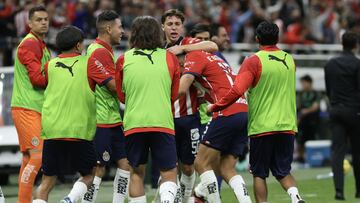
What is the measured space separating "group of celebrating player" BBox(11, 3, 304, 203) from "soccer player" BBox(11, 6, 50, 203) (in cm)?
1

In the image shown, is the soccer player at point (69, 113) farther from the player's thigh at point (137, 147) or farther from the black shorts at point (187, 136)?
the black shorts at point (187, 136)

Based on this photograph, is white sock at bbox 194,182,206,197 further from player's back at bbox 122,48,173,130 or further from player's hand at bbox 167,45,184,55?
player's back at bbox 122,48,173,130

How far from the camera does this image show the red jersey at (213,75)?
13969 millimetres

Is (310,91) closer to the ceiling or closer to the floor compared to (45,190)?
closer to the floor

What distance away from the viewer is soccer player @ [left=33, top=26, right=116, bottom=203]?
13.1 metres

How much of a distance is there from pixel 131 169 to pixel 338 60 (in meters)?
5.67

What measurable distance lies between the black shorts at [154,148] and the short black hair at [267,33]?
1.76 m

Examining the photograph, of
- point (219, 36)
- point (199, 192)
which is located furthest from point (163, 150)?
point (219, 36)

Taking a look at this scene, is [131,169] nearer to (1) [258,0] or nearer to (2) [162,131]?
(2) [162,131]

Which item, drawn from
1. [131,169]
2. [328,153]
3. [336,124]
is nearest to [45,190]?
[131,169]

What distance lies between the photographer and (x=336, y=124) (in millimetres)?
17703

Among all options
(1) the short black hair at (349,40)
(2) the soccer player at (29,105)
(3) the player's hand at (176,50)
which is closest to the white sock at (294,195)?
(3) the player's hand at (176,50)

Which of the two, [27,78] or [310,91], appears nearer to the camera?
[27,78]

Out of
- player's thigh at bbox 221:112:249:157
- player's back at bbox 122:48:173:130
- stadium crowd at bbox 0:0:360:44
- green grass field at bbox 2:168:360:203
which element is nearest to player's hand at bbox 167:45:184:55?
player's thigh at bbox 221:112:249:157
